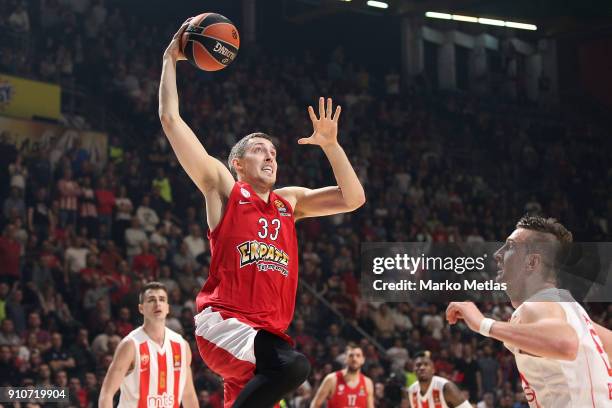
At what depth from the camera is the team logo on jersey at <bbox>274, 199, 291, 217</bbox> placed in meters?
4.93

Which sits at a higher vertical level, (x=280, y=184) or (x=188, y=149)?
(x=280, y=184)

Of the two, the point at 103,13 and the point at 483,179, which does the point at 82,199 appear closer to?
the point at 103,13

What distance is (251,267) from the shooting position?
461 centimetres

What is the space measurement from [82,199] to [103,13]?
5583mm

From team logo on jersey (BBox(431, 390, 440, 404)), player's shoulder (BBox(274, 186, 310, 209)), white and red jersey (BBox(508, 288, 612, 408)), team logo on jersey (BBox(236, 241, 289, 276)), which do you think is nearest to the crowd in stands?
team logo on jersey (BBox(431, 390, 440, 404))

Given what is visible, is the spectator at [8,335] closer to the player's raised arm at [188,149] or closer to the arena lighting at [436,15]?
the player's raised arm at [188,149]

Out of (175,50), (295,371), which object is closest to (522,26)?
(175,50)

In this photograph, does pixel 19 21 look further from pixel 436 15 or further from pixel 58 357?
pixel 436 15

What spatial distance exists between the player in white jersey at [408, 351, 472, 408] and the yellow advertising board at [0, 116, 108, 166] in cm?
710

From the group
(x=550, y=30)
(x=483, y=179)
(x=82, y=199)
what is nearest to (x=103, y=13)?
(x=82, y=199)

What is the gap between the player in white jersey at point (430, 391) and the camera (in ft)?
29.5

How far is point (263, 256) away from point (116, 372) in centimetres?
291

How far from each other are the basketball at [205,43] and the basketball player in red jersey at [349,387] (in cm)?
578

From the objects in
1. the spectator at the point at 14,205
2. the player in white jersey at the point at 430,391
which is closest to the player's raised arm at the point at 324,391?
the player in white jersey at the point at 430,391
